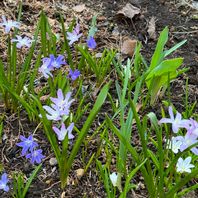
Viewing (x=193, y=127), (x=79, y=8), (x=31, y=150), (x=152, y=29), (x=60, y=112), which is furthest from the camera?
(x=79, y=8)

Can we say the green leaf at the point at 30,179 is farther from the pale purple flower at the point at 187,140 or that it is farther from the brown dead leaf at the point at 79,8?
the brown dead leaf at the point at 79,8

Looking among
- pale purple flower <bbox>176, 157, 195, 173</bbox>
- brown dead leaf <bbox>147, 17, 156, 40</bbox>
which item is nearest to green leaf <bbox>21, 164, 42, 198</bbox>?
pale purple flower <bbox>176, 157, 195, 173</bbox>

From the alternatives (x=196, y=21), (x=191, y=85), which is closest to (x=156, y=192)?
(x=191, y=85)

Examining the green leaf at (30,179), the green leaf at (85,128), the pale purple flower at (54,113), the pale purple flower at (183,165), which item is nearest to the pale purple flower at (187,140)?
the pale purple flower at (183,165)

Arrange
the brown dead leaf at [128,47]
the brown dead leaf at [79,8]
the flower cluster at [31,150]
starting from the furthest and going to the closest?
1. the brown dead leaf at [79,8]
2. the brown dead leaf at [128,47]
3. the flower cluster at [31,150]

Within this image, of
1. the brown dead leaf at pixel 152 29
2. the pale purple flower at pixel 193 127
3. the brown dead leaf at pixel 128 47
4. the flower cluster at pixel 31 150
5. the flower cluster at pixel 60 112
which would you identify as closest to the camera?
the pale purple flower at pixel 193 127

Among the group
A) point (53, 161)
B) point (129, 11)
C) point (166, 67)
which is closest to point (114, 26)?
point (129, 11)

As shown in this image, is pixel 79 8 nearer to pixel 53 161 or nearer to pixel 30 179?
pixel 53 161

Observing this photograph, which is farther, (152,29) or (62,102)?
(152,29)
